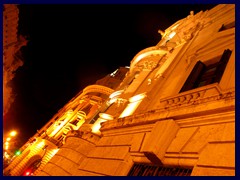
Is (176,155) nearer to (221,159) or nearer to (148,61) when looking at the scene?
(221,159)

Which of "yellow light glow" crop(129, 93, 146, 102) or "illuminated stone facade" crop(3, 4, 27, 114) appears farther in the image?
"illuminated stone facade" crop(3, 4, 27, 114)

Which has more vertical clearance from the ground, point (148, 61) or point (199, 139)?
point (148, 61)

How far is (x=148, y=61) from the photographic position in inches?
610

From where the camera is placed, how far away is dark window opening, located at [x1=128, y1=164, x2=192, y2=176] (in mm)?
6016

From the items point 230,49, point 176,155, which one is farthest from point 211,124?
point 230,49

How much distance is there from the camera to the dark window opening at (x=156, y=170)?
19.7 ft

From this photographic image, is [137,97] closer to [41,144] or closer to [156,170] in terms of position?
[156,170]

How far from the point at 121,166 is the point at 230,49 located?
5.97 metres

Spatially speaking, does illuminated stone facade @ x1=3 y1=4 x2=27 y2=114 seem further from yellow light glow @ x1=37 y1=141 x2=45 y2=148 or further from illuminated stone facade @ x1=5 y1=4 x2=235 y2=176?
yellow light glow @ x1=37 y1=141 x2=45 y2=148

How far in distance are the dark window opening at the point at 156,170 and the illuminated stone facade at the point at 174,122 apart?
0.03m

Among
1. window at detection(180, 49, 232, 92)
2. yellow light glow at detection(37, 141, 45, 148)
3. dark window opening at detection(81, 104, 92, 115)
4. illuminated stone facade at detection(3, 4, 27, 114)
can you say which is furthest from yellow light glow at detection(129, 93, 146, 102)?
dark window opening at detection(81, 104, 92, 115)

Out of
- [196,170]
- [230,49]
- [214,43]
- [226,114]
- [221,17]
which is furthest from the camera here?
[221,17]

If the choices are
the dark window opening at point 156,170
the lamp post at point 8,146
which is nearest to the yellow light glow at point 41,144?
the lamp post at point 8,146

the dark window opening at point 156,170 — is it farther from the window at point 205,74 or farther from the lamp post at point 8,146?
the lamp post at point 8,146
